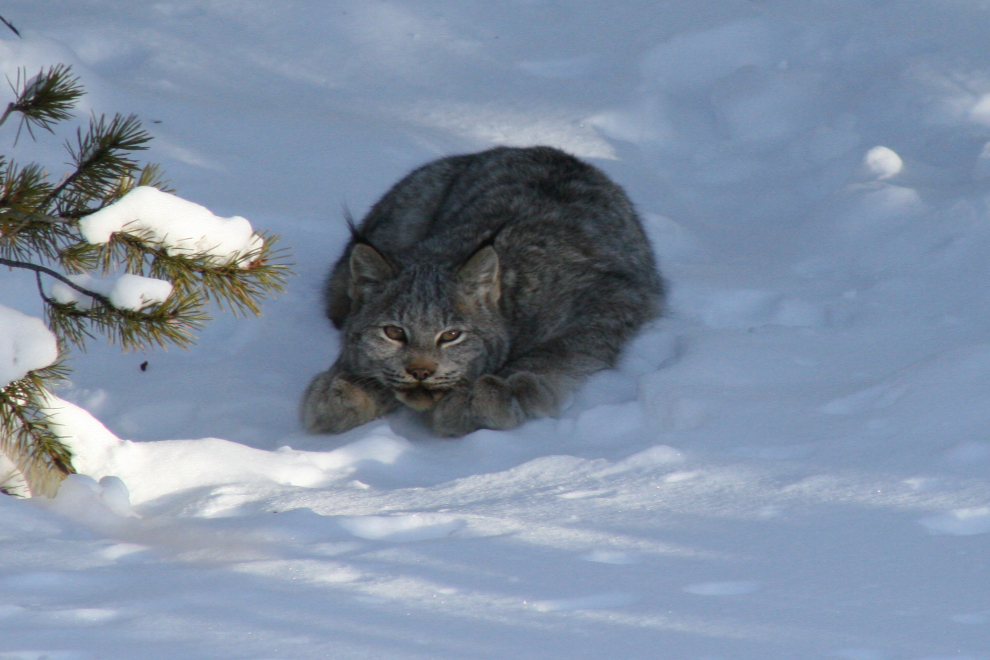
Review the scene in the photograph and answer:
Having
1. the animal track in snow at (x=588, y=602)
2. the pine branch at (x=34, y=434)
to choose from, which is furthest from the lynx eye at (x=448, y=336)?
the animal track in snow at (x=588, y=602)

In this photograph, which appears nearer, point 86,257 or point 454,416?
point 86,257

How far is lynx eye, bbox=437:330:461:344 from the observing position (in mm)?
4125

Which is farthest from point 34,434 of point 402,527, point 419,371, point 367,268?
point 367,268

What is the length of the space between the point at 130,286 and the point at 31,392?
44 cm

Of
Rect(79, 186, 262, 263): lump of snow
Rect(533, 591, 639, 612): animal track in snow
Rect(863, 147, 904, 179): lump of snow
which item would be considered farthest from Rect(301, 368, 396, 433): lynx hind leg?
Rect(863, 147, 904, 179): lump of snow

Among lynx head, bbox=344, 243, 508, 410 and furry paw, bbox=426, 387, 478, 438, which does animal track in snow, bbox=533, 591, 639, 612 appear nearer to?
furry paw, bbox=426, 387, 478, 438

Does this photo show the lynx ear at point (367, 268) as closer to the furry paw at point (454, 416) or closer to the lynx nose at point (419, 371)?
the lynx nose at point (419, 371)

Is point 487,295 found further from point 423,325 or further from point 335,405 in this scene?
point 335,405

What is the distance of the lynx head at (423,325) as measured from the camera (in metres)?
4.04

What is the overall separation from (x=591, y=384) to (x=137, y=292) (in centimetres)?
209

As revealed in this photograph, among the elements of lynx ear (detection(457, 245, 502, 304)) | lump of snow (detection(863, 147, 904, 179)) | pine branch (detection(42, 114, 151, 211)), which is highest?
lump of snow (detection(863, 147, 904, 179))

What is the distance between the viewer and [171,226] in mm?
2555

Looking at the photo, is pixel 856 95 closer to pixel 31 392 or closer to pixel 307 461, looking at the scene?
pixel 307 461

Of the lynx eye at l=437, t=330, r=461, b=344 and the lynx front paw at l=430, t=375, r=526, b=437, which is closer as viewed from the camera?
the lynx front paw at l=430, t=375, r=526, b=437
